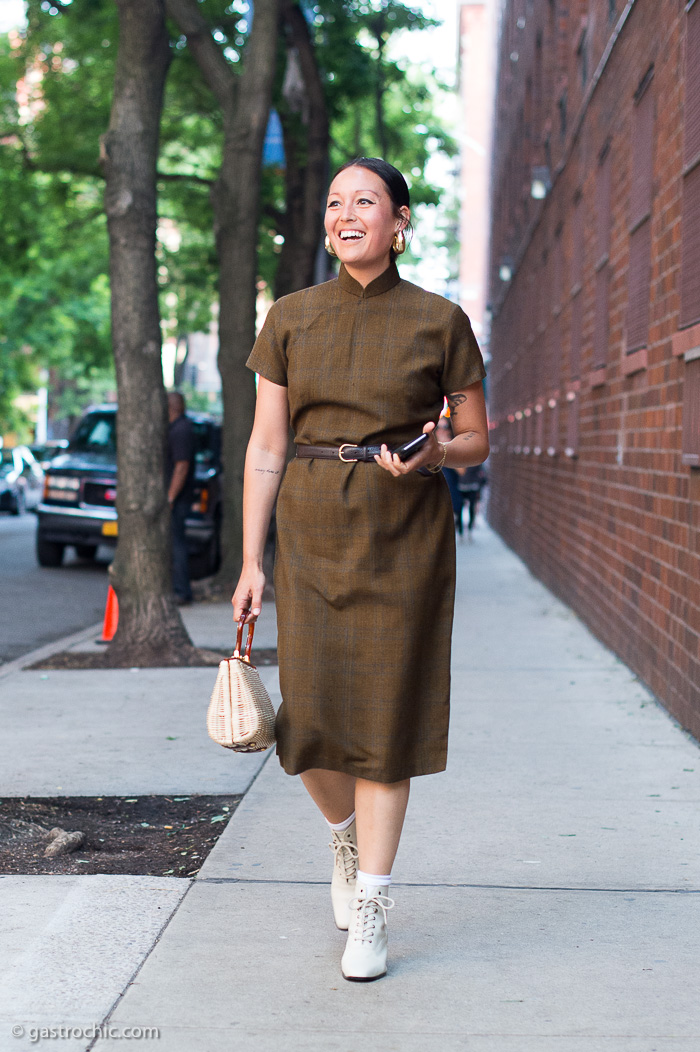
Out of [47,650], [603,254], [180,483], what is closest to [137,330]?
[47,650]

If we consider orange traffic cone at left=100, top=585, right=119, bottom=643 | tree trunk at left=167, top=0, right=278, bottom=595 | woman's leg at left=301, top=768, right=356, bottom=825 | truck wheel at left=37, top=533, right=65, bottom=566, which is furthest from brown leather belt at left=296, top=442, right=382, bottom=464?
truck wheel at left=37, top=533, right=65, bottom=566

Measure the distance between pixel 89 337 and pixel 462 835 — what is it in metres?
29.1

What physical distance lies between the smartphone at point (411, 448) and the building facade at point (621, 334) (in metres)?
3.30

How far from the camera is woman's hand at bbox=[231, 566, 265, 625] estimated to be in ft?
11.6

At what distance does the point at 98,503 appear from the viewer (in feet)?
52.6

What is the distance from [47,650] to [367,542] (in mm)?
6533

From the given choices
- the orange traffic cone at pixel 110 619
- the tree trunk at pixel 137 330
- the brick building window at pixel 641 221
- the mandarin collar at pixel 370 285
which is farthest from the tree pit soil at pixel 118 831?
the brick building window at pixel 641 221

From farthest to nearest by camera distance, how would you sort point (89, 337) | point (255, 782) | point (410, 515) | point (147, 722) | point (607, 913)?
point (89, 337) < point (147, 722) < point (255, 782) < point (607, 913) < point (410, 515)

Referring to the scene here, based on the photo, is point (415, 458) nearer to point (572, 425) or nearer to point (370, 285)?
point (370, 285)

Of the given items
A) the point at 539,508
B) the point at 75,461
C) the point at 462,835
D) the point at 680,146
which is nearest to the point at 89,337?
the point at 75,461

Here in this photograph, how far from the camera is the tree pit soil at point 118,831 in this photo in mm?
4430

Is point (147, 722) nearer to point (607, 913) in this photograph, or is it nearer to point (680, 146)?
point (607, 913)

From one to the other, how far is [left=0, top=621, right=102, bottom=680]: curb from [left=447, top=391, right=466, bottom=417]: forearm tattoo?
5.45m

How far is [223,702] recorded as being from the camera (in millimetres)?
3445
